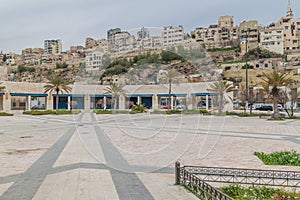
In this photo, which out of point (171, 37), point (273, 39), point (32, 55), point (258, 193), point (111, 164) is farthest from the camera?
point (32, 55)

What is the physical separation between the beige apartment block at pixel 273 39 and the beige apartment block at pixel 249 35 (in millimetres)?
3367

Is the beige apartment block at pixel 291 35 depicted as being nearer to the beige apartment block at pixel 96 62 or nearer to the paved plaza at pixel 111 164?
the paved plaza at pixel 111 164

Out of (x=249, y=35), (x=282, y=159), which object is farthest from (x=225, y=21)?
(x=282, y=159)

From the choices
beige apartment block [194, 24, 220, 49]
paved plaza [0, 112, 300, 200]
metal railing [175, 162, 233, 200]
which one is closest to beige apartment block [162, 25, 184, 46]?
paved plaza [0, 112, 300, 200]

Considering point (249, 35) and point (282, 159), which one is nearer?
point (282, 159)

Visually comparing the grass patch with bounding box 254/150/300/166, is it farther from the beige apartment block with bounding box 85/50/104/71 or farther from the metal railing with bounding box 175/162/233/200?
the beige apartment block with bounding box 85/50/104/71

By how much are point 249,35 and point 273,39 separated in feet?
34.4

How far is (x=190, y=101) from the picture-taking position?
79.6 feet

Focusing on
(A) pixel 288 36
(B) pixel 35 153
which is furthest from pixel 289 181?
(A) pixel 288 36

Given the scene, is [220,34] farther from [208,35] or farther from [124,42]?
[124,42]

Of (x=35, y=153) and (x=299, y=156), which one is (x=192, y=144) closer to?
(x=299, y=156)

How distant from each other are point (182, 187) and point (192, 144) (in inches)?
256

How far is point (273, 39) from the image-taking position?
8781 centimetres

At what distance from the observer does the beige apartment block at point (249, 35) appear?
9094 cm
